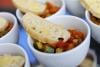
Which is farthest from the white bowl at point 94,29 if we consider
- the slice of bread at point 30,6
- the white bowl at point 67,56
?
the slice of bread at point 30,6

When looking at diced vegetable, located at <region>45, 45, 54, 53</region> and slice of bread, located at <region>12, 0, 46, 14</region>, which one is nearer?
diced vegetable, located at <region>45, 45, 54, 53</region>

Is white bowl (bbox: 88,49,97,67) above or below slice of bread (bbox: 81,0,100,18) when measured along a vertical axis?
below

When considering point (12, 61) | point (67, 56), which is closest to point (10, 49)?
point (12, 61)

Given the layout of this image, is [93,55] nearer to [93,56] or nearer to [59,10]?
[93,56]

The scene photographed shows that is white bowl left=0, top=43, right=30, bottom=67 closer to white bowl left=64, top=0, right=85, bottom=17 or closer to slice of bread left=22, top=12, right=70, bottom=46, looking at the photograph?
slice of bread left=22, top=12, right=70, bottom=46

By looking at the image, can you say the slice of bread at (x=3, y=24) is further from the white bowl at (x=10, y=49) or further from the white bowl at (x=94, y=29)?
the white bowl at (x=94, y=29)

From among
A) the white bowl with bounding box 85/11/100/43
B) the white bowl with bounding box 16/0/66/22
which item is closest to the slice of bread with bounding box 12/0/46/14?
the white bowl with bounding box 16/0/66/22

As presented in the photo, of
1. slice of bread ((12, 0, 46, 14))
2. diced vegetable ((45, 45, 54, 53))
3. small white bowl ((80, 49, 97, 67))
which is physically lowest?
small white bowl ((80, 49, 97, 67))
